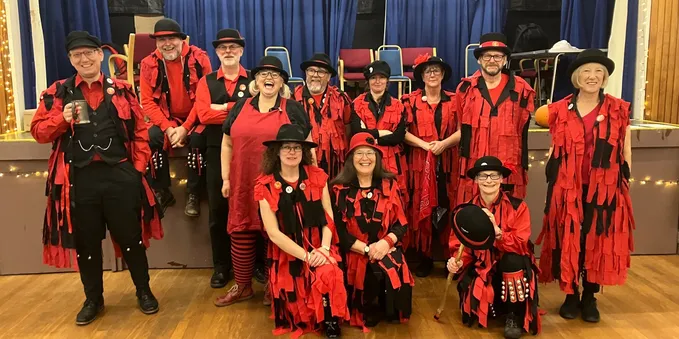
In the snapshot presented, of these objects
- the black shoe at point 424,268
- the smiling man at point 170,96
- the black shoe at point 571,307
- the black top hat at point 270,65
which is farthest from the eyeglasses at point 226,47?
the black shoe at point 571,307

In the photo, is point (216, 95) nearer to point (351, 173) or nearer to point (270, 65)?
point (270, 65)

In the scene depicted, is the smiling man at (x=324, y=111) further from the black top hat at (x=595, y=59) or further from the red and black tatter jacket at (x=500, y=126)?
the black top hat at (x=595, y=59)

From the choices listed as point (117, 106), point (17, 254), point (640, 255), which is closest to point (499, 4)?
point (640, 255)

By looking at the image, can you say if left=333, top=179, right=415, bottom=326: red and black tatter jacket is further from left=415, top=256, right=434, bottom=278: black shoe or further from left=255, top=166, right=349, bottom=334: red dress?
left=415, top=256, right=434, bottom=278: black shoe

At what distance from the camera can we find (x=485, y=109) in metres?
3.08

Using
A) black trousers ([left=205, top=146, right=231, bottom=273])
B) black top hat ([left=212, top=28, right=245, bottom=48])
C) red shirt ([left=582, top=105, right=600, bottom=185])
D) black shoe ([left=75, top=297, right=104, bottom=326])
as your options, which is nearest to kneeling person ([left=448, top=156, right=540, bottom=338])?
red shirt ([left=582, top=105, right=600, bottom=185])

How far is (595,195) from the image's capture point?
2.84 metres

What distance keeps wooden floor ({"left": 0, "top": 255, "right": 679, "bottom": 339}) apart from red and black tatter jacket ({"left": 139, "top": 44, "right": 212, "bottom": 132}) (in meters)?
1.08

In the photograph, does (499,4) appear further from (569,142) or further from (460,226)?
(460,226)

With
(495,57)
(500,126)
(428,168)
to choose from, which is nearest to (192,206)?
(428,168)

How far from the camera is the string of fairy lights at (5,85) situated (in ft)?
13.6

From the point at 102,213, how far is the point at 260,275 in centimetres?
107

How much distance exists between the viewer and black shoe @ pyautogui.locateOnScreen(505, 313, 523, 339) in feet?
8.79

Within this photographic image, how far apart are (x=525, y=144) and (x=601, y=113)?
496 mm
